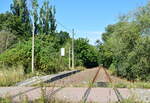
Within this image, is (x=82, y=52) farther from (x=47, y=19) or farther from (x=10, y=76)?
(x=10, y=76)

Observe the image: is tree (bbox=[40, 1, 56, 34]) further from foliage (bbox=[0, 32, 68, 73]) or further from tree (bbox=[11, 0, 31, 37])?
foliage (bbox=[0, 32, 68, 73])

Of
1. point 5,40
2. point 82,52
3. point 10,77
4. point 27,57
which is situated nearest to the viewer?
point 10,77

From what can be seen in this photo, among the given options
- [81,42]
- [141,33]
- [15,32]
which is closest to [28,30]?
[15,32]

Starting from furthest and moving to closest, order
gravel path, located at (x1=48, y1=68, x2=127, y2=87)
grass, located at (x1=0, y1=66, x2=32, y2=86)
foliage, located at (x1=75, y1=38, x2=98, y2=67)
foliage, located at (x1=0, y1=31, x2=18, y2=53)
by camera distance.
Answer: foliage, located at (x1=0, y1=31, x2=18, y2=53)
foliage, located at (x1=75, y1=38, x2=98, y2=67)
grass, located at (x1=0, y1=66, x2=32, y2=86)
gravel path, located at (x1=48, y1=68, x2=127, y2=87)

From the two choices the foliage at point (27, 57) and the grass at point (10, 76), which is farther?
the foliage at point (27, 57)

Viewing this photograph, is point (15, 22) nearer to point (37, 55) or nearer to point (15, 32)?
point (15, 32)

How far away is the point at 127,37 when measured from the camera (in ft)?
99.9

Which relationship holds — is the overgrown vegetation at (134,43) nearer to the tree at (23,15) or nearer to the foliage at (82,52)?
the foliage at (82,52)

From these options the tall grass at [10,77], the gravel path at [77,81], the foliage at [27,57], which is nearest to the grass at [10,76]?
the tall grass at [10,77]

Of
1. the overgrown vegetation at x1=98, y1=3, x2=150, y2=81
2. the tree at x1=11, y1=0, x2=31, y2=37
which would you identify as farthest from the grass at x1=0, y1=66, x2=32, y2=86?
the tree at x1=11, y1=0, x2=31, y2=37

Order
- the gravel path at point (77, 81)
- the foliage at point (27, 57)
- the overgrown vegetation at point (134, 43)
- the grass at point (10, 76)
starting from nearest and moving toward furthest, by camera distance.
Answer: the gravel path at point (77, 81) → the grass at point (10, 76) → the overgrown vegetation at point (134, 43) → the foliage at point (27, 57)

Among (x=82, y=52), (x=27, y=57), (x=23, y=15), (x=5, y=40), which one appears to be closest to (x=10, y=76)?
(x=27, y=57)

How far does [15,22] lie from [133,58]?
50.1 m

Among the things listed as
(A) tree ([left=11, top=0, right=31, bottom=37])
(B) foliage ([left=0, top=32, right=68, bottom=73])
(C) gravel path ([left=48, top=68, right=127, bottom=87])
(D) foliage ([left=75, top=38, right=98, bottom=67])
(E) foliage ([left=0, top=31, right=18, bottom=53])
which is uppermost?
(A) tree ([left=11, top=0, right=31, bottom=37])
